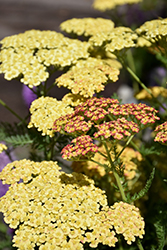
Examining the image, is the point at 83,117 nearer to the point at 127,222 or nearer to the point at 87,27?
the point at 127,222

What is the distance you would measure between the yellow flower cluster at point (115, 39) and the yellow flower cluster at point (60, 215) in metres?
0.42

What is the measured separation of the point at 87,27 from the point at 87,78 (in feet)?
1.09

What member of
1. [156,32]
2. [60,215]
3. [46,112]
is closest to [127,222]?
[60,215]

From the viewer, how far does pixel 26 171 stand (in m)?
0.84

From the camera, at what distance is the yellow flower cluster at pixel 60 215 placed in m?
0.69

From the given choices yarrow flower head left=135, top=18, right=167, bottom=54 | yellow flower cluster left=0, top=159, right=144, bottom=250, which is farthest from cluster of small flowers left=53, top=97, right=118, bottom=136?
yarrow flower head left=135, top=18, right=167, bottom=54

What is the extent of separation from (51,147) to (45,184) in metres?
0.23

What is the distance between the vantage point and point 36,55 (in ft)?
3.41

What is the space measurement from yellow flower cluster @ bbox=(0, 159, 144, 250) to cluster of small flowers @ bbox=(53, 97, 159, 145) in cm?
14

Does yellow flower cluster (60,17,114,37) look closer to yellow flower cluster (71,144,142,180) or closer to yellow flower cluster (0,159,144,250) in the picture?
yellow flower cluster (71,144,142,180)

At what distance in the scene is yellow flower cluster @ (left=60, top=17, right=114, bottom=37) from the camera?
1157mm

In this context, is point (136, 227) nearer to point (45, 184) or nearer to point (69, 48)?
point (45, 184)

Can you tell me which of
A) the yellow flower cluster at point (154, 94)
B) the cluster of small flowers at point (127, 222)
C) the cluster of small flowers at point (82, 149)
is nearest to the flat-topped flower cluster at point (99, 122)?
the cluster of small flowers at point (82, 149)

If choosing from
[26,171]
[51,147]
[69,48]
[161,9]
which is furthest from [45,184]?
[161,9]
